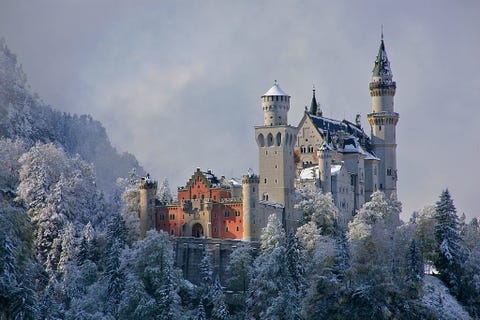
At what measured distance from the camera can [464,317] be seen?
321ft

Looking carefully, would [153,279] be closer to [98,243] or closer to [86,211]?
[98,243]

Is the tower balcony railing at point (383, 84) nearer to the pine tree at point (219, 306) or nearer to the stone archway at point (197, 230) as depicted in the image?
Result: the stone archway at point (197, 230)

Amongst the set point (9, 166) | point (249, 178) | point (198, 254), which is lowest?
point (198, 254)

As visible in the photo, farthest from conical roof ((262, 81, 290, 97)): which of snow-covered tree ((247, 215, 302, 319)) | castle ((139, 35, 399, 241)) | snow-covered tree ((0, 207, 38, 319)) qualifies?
snow-covered tree ((0, 207, 38, 319))

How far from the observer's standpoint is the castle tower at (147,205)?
376 feet

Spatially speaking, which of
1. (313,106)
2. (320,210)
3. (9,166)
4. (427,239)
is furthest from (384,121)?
(9,166)

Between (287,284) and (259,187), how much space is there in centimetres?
2476

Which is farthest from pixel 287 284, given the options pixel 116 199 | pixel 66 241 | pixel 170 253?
pixel 116 199

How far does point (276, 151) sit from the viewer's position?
389ft

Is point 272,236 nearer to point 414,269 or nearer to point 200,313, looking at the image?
point 200,313

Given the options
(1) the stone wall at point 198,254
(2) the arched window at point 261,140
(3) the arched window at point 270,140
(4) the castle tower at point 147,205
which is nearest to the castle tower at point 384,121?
(3) the arched window at point 270,140

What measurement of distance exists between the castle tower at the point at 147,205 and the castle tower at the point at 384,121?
115 ft

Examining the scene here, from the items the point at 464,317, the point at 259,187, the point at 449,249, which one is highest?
the point at 259,187

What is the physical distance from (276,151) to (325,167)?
7.15m
